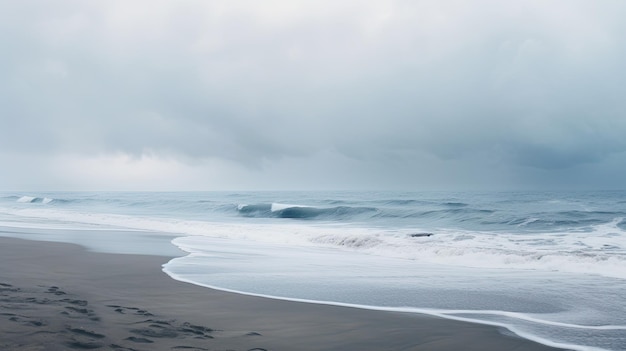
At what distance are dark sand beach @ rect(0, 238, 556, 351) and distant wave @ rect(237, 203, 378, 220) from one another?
2811 cm

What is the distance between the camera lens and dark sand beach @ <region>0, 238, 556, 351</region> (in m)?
4.51

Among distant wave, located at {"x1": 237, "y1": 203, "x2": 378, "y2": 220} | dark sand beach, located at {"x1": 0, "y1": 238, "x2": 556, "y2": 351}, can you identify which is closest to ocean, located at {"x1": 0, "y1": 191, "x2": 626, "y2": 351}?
dark sand beach, located at {"x1": 0, "y1": 238, "x2": 556, "y2": 351}

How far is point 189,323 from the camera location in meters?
5.45

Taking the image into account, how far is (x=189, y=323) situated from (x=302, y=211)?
34.2 metres

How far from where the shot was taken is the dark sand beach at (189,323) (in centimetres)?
451

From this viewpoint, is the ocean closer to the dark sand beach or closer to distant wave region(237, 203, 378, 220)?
the dark sand beach

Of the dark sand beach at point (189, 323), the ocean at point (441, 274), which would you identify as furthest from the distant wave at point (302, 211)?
the dark sand beach at point (189, 323)

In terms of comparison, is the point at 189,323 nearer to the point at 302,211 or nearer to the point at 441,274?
the point at 441,274

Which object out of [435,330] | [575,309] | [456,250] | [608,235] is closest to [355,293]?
[435,330]

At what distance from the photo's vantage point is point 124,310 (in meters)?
5.86

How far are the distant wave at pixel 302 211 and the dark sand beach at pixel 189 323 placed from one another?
28.1 meters

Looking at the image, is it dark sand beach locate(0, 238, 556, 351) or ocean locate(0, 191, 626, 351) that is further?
ocean locate(0, 191, 626, 351)

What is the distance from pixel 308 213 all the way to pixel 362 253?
24.7 m

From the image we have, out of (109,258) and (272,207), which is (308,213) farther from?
(109,258)
